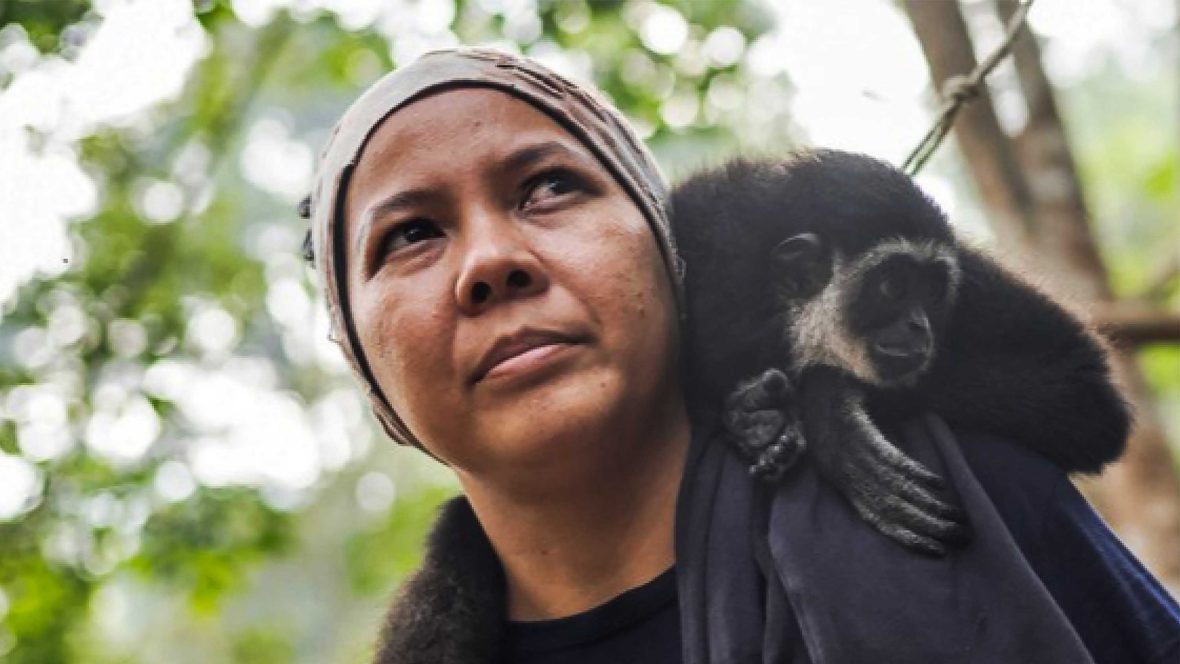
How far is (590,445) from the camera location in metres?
1.79

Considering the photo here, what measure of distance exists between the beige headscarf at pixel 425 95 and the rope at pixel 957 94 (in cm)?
60

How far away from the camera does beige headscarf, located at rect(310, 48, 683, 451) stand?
6.49 ft

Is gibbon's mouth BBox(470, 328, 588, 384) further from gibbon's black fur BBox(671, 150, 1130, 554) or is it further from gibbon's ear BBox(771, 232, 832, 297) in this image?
gibbon's ear BBox(771, 232, 832, 297)

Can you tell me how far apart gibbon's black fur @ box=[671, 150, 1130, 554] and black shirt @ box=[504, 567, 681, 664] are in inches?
10.2

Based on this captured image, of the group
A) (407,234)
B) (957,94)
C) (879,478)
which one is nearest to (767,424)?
(879,478)

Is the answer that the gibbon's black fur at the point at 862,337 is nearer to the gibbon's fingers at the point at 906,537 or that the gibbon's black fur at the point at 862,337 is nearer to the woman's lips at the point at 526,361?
the gibbon's fingers at the point at 906,537

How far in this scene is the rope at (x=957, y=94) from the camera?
246 cm

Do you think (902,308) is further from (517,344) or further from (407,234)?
(407,234)

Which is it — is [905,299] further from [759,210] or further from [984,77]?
[984,77]

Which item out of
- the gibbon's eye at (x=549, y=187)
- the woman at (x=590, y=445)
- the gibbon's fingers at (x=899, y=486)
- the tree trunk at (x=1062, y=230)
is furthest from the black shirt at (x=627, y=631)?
the tree trunk at (x=1062, y=230)

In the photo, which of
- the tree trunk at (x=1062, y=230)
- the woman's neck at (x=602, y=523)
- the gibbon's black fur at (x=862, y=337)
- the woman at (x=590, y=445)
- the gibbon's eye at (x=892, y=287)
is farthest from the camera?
the tree trunk at (x=1062, y=230)

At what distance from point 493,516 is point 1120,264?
10.7 metres

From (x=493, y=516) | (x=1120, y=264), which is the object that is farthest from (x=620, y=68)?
(x=1120, y=264)

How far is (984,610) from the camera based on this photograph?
1520 millimetres
